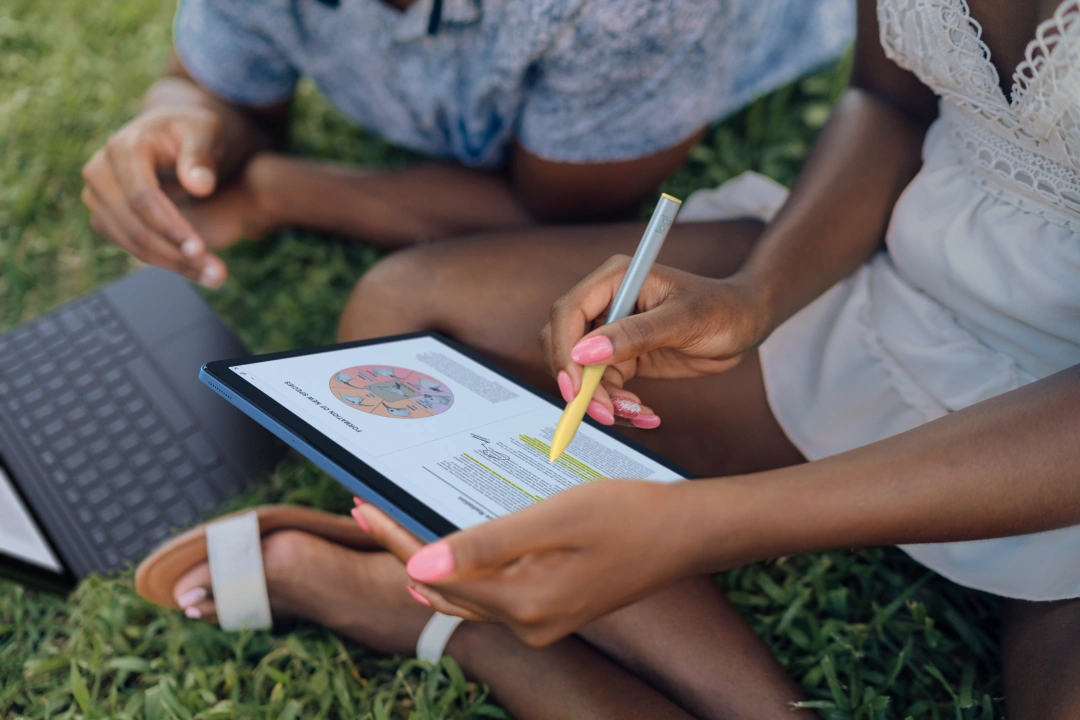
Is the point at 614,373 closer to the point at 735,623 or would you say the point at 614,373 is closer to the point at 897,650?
the point at 735,623

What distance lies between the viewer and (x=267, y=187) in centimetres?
139

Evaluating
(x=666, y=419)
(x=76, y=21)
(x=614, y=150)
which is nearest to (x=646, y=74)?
(x=614, y=150)

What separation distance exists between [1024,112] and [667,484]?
20.1 inches

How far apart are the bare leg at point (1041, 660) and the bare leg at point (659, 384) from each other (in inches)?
8.3

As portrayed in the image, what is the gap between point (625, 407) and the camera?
2.44ft

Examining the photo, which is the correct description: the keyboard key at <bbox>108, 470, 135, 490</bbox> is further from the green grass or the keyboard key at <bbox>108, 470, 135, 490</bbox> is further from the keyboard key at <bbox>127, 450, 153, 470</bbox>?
the green grass

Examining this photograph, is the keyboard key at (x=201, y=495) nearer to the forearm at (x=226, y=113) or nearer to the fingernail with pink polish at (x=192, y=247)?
the fingernail with pink polish at (x=192, y=247)

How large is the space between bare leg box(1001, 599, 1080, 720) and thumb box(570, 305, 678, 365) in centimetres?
47

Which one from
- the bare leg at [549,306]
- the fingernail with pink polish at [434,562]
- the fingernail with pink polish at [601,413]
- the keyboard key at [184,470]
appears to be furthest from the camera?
the keyboard key at [184,470]

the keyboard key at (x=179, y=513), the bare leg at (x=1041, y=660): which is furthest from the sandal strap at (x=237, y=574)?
the bare leg at (x=1041, y=660)

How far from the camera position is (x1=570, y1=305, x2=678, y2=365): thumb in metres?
0.64

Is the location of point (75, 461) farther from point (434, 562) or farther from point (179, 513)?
point (434, 562)

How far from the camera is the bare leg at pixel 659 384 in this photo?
832 millimetres

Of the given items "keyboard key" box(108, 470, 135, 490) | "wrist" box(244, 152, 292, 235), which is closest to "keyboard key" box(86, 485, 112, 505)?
"keyboard key" box(108, 470, 135, 490)
